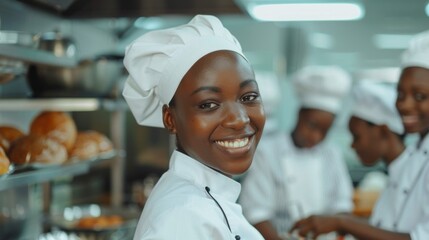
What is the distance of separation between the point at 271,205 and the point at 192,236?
1.80 m

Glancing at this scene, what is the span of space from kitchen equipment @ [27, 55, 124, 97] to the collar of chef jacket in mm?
971

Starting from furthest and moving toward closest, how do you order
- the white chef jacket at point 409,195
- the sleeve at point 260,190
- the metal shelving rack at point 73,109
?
1. the sleeve at point 260,190
2. the white chef jacket at point 409,195
3. the metal shelving rack at point 73,109

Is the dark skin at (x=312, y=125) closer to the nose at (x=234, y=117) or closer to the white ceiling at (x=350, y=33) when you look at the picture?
the nose at (x=234, y=117)

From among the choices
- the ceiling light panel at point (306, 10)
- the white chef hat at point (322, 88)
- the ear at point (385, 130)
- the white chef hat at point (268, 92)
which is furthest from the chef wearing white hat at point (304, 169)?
the ceiling light panel at point (306, 10)

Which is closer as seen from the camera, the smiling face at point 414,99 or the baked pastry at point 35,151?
the baked pastry at point 35,151

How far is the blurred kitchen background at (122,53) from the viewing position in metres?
2.10

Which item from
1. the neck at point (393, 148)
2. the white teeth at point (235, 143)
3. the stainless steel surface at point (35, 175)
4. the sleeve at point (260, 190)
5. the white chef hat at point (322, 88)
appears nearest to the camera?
the white teeth at point (235, 143)

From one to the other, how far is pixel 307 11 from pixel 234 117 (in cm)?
347

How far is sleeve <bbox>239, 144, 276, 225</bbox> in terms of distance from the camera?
2742 millimetres

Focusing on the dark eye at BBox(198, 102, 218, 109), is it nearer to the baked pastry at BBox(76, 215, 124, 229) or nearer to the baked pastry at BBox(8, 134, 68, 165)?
the baked pastry at BBox(8, 134, 68, 165)

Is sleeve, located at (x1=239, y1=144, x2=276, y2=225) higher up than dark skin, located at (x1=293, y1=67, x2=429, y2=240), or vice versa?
dark skin, located at (x1=293, y1=67, x2=429, y2=240)

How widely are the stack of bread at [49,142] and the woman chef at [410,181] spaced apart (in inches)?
30.9

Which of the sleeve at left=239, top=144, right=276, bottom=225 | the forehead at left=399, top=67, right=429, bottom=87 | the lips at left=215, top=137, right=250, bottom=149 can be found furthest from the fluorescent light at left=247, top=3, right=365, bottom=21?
the lips at left=215, top=137, right=250, bottom=149

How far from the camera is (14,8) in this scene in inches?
85.8
